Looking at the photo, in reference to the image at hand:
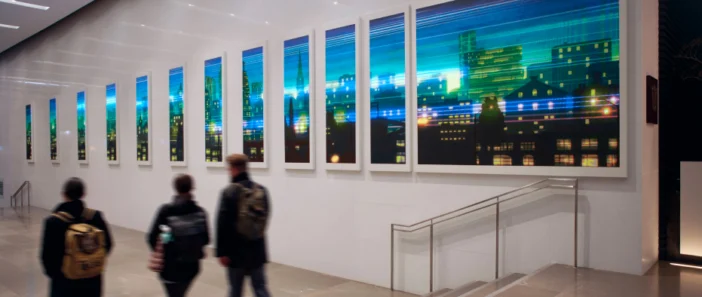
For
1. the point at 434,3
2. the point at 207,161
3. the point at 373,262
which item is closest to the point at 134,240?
the point at 207,161

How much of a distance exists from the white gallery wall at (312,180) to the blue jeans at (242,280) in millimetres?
2611

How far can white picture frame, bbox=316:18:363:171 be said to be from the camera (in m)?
6.87

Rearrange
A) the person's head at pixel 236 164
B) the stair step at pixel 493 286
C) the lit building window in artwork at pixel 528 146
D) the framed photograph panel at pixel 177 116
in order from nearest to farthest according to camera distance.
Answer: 1. the person's head at pixel 236 164
2. the stair step at pixel 493 286
3. the lit building window in artwork at pixel 528 146
4. the framed photograph panel at pixel 177 116

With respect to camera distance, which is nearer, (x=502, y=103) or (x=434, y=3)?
(x=502, y=103)

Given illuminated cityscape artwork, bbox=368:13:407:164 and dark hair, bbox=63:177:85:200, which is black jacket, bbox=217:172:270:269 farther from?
illuminated cityscape artwork, bbox=368:13:407:164

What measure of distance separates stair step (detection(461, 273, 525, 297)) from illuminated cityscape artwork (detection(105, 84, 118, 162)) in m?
10.8

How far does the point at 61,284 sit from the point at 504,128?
443 centimetres

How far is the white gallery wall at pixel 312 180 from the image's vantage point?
488 centimetres

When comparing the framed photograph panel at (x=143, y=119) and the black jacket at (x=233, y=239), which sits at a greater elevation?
the framed photograph panel at (x=143, y=119)

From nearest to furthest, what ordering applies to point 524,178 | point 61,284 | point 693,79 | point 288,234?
point 61,284 → point 524,178 → point 693,79 → point 288,234

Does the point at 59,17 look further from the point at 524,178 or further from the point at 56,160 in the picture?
the point at 524,178

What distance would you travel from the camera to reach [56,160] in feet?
53.5

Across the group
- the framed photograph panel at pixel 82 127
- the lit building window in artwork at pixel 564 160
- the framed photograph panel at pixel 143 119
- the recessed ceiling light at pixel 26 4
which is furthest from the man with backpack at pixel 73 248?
the framed photograph panel at pixel 82 127

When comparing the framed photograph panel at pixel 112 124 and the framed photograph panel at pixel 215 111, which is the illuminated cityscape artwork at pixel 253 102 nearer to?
the framed photograph panel at pixel 215 111
